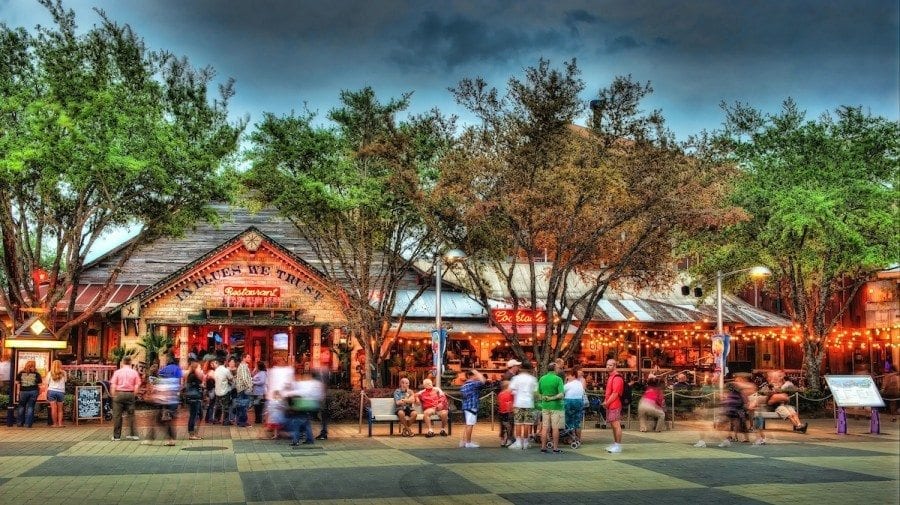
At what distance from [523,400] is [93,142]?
1360cm

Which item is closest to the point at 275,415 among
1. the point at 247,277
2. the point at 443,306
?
the point at 247,277

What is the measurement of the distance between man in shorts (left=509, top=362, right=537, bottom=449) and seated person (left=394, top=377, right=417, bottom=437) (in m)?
3.15

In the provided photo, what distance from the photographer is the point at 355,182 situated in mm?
26328

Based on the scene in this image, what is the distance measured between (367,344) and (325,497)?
54.6 feet

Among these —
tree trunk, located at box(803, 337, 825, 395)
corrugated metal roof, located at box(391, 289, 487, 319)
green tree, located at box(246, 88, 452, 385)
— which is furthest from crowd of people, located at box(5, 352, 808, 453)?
corrugated metal roof, located at box(391, 289, 487, 319)

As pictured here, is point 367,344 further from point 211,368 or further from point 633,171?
point 633,171

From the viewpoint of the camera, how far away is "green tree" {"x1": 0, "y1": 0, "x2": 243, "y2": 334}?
22719 millimetres

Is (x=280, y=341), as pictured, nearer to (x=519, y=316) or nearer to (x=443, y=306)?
(x=443, y=306)

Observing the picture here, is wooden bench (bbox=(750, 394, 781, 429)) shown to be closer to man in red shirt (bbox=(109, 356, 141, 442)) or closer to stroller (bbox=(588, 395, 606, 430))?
stroller (bbox=(588, 395, 606, 430))

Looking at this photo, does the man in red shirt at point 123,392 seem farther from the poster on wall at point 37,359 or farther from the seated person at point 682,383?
the seated person at point 682,383

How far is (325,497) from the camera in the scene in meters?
11.3

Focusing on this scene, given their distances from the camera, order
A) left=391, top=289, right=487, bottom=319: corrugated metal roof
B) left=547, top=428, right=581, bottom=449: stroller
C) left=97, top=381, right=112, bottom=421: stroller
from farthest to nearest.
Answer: left=391, top=289, right=487, bottom=319: corrugated metal roof < left=97, top=381, right=112, bottom=421: stroller < left=547, top=428, right=581, bottom=449: stroller

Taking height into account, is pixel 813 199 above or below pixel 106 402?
above

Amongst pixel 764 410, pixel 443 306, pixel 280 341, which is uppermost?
pixel 443 306
